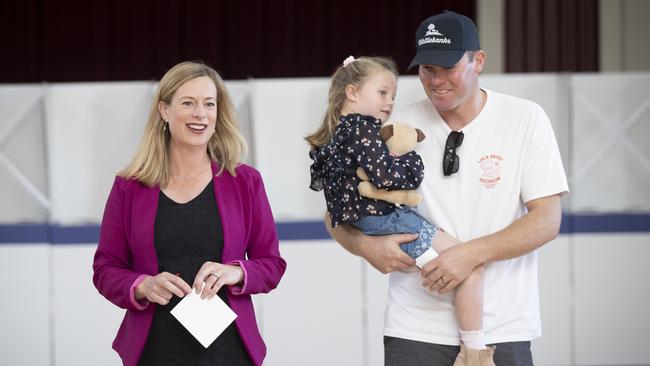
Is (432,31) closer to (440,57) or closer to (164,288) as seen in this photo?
(440,57)

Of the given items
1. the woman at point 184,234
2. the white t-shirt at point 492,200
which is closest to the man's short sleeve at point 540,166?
the white t-shirt at point 492,200

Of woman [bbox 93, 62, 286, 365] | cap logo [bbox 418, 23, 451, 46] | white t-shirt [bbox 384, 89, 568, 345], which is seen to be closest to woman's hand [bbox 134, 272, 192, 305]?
woman [bbox 93, 62, 286, 365]

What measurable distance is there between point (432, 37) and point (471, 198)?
51 cm

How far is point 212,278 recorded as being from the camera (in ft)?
9.34

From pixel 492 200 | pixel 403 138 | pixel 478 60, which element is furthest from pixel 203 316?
pixel 478 60

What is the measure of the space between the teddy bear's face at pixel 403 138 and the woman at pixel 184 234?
0.45 meters

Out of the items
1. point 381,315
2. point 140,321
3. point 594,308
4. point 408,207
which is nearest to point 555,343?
point 594,308

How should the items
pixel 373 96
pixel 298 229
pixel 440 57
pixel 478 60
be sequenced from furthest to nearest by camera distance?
pixel 298 229 < pixel 373 96 < pixel 478 60 < pixel 440 57

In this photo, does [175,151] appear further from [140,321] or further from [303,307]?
[303,307]

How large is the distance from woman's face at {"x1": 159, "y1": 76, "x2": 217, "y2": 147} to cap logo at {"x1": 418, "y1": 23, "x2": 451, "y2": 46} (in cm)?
68

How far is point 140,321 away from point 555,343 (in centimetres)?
406

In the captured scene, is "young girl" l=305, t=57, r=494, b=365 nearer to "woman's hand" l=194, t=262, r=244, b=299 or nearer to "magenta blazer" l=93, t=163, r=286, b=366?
"magenta blazer" l=93, t=163, r=286, b=366

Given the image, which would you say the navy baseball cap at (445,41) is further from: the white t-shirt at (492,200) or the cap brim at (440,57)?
the white t-shirt at (492,200)

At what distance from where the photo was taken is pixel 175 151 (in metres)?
3.11
